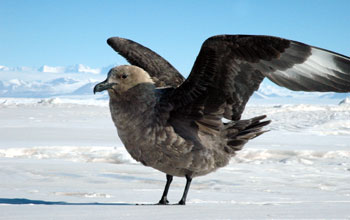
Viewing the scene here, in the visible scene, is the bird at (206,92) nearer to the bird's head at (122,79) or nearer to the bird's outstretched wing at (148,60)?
the bird's head at (122,79)

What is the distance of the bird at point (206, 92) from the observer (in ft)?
12.7

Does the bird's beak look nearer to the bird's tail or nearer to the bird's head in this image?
the bird's head

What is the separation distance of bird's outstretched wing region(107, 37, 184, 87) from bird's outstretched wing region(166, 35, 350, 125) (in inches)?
27.9

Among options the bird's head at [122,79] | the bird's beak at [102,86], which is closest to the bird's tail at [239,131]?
the bird's head at [122,79]

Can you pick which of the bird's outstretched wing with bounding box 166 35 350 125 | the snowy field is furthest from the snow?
the bird's outstretched wing with bounding box 166 35 350 125

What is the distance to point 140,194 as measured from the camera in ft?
16.3

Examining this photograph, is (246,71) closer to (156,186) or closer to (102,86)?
(102,86)

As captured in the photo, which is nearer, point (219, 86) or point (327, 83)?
point (327, 83)

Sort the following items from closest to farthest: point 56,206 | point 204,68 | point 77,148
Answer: point 56,206
point 204,68
point 77,148

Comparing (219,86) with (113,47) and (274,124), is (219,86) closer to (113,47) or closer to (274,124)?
(113,47)

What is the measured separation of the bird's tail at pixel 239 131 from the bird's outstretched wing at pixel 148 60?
79 cm

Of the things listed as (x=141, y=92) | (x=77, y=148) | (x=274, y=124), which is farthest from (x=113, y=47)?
(x=274, y=124)

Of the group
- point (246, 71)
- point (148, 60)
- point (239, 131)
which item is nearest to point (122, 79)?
point (246, 71)

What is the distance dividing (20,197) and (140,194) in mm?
1198
